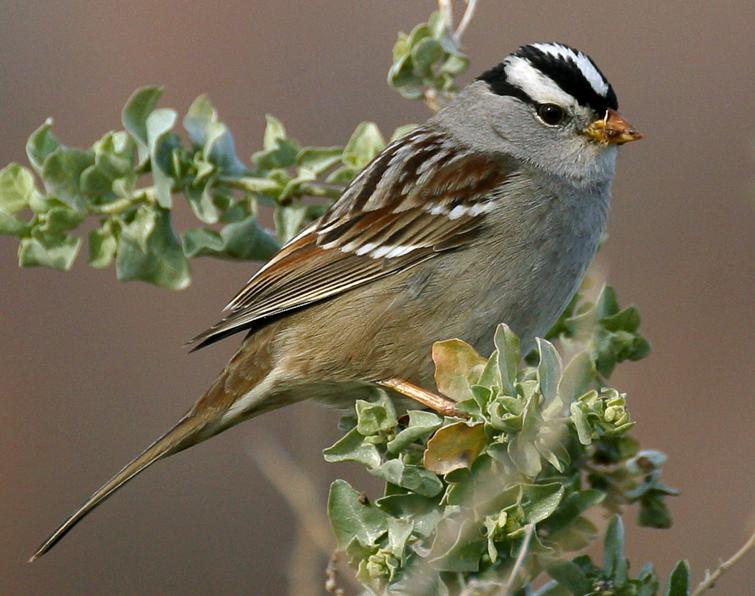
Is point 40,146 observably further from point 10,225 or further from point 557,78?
point 557,78

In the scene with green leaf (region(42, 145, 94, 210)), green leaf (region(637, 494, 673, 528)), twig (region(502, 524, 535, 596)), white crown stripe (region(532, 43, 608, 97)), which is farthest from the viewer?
white crown stripe (region(532, 43, 608, 97))

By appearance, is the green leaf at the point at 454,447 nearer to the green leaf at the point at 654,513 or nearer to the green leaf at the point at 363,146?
the green leaf at the point at 654,513

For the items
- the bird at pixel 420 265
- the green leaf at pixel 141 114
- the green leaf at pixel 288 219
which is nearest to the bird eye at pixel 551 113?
the bird at pixel 420 265

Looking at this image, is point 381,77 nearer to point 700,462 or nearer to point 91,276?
point 91,276

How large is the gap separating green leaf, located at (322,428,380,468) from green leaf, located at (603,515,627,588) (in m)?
0.45

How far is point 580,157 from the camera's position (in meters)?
3.17

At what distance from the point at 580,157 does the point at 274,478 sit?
1284 millimetres

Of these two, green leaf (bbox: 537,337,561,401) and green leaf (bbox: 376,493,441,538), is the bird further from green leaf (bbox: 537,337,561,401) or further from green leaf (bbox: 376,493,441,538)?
green leaf (bbox: 537,337,561,401)

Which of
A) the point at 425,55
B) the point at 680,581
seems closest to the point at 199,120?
the point at 425,55

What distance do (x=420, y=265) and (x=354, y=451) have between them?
835mm

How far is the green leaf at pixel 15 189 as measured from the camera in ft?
8.94

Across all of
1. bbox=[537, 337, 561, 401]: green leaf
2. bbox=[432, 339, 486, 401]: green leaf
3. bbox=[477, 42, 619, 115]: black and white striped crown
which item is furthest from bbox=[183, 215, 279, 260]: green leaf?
bbox=[537, 337, 561, 401]: green leaf

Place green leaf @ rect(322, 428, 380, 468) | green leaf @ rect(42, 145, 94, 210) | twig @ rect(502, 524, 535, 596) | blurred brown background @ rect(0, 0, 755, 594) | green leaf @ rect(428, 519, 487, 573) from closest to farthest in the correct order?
twig @ rect(502, 524, 535, 596), green leaf @ rect(428, 519, 487, 573), green leaf @ rect(322, 428, 380, 468), green leaf @ rect(42, 145, 94, 210), blurred brown background @ rect(0, 0, 755, 594)

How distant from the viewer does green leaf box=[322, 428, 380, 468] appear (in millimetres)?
2229
